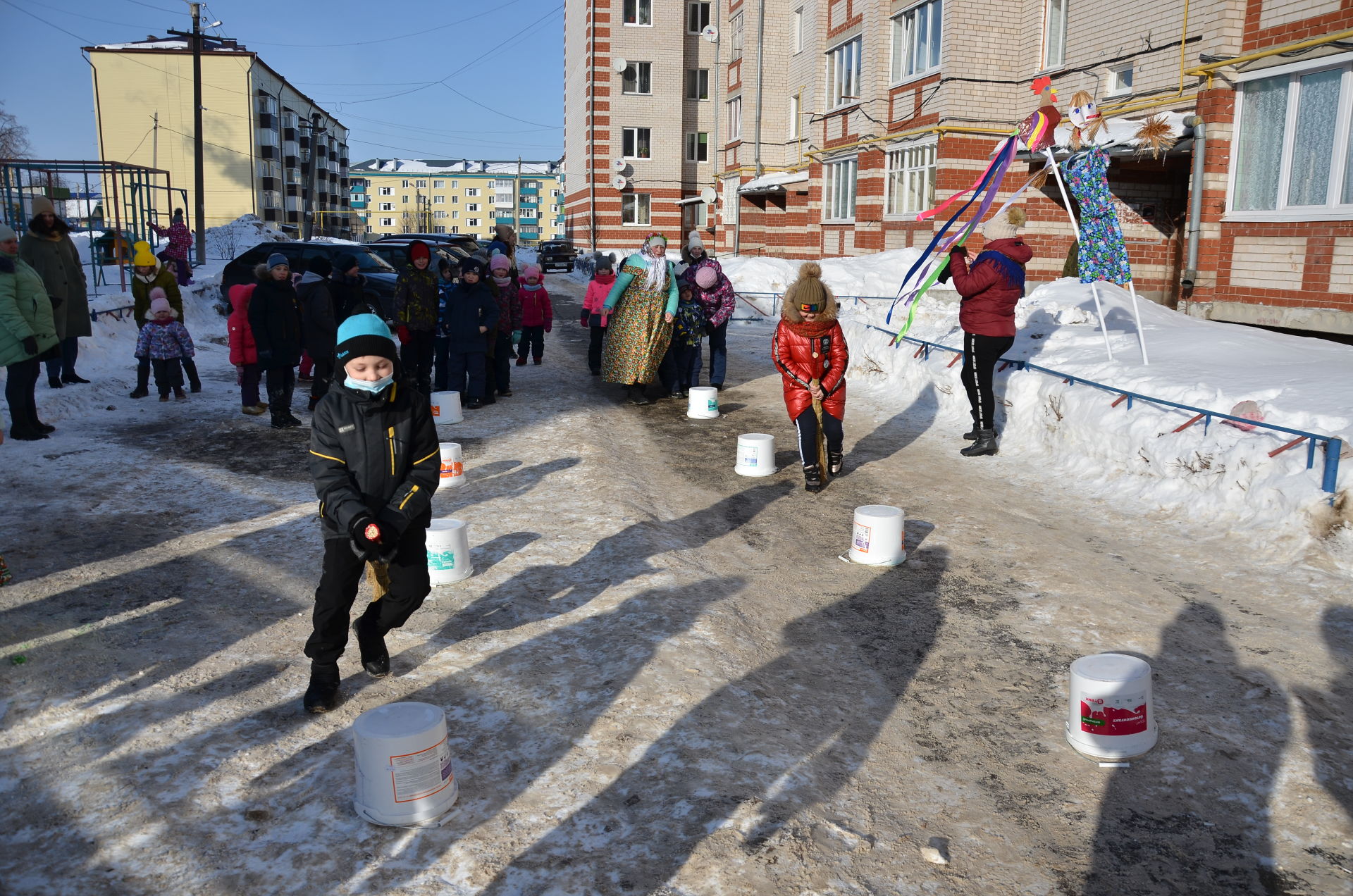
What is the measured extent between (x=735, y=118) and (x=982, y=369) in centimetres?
3247

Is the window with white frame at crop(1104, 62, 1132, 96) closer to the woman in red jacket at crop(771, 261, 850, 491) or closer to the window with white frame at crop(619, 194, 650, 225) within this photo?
the woman in red jacket at crop(771, 261, 850, 491)

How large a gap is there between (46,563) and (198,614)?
4.69ft

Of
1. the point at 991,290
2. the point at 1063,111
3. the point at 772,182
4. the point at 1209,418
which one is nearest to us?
the point at 1209,418

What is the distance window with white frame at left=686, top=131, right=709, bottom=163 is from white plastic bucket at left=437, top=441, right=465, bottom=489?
40.4 meters

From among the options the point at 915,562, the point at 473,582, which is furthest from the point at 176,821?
the point at 915,562

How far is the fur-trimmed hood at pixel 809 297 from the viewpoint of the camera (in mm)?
7492

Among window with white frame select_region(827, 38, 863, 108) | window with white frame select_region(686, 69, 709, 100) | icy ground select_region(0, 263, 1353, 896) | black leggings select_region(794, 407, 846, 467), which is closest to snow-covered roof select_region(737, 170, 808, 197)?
window with white frame select_region(827, 38, 863, 108)

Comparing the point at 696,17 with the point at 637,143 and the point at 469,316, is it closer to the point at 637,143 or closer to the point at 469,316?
the point at 637,143

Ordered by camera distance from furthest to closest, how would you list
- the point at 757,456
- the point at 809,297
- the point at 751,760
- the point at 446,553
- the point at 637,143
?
the point at 637,143 → the point at 757,456 → the point at 809,297 → the point at 446,553 → the point at 751,760

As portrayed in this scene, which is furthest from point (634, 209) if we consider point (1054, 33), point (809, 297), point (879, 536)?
point (879, 536)

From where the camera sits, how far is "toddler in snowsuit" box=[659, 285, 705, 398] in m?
11.1

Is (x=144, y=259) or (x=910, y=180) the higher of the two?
(x=910, y=180)

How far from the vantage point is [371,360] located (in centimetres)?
387

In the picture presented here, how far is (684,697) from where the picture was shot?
412 cm
